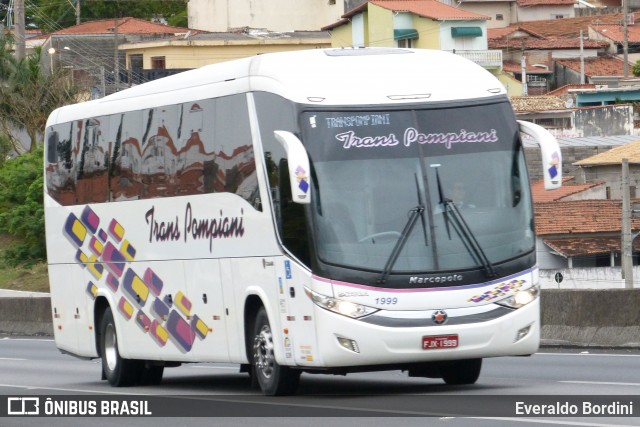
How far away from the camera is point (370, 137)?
579 inches

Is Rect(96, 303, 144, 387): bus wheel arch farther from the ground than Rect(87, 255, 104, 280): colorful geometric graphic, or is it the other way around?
Rect(87, 255, 104, 280): colorful geometric graphic

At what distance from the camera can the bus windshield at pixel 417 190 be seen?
14328 millimetres

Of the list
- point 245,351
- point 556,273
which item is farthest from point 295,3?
point 245,351

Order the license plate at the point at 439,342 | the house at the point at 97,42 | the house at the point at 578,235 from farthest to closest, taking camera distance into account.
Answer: the house at the point at 97,42, the house at the point at 578,235, the license plate at the point at 439,342

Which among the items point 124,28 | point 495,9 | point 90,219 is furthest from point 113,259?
point 495,9

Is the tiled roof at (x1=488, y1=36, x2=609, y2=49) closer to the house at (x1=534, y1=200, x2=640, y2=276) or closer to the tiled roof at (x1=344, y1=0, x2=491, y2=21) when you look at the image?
the tiled roof at (x1=344, y1=0, x2=491, y2=21)

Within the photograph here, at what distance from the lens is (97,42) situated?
9425 centimetres

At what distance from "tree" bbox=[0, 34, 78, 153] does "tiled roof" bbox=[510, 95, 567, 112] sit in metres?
26.0

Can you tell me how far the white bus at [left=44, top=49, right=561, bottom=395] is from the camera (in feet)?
46.7

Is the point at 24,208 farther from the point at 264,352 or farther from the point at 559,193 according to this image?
the point at 264,352

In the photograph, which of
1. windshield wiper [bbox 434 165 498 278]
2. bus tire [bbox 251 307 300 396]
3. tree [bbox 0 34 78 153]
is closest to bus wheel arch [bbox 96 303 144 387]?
bus tire [bbox 251 307 300 396]

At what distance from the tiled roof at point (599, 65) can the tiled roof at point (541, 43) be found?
1149mm

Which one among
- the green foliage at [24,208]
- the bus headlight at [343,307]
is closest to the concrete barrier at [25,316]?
the green foliage at [24,208]

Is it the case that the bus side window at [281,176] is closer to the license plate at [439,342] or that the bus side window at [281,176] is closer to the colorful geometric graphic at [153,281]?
the license plate at [439,342]
